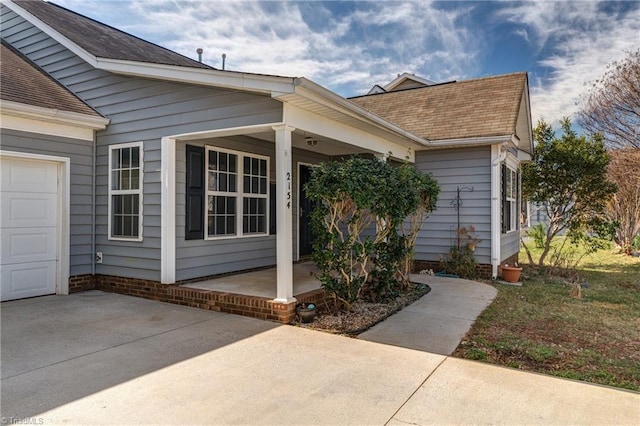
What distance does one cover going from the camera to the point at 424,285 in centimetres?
717

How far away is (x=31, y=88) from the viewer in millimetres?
6305

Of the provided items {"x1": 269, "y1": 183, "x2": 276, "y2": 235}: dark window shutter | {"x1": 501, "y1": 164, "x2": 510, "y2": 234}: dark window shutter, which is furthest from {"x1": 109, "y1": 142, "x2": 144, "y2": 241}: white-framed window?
{"x1": 501, "y1": 164, "x2": 510, "y2": 234}: dark window shutter

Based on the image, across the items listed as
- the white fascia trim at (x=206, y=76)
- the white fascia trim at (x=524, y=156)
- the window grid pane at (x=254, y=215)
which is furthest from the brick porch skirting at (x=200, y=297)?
the white fascia trim at (x=524, y=156)

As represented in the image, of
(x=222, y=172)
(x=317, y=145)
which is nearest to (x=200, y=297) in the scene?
(x=222, y=172)

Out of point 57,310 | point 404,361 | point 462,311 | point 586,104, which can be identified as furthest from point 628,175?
point 57,310

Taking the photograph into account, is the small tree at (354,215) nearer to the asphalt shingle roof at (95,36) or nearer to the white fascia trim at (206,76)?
the white fascia trim at (206,76)

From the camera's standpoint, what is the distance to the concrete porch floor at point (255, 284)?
5566 mm

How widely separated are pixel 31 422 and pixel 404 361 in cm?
284

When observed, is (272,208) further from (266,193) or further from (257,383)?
(257,383)

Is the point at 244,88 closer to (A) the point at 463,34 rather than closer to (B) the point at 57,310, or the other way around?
(B) the point at 57,310

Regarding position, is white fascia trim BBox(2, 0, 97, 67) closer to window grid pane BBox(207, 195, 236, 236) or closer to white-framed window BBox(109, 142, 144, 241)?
white-framed window BBox(109, 142, 144, 241)

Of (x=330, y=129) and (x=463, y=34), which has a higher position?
(x=463, y=34)

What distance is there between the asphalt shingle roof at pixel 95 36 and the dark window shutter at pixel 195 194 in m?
1.56

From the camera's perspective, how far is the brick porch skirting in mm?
4957
